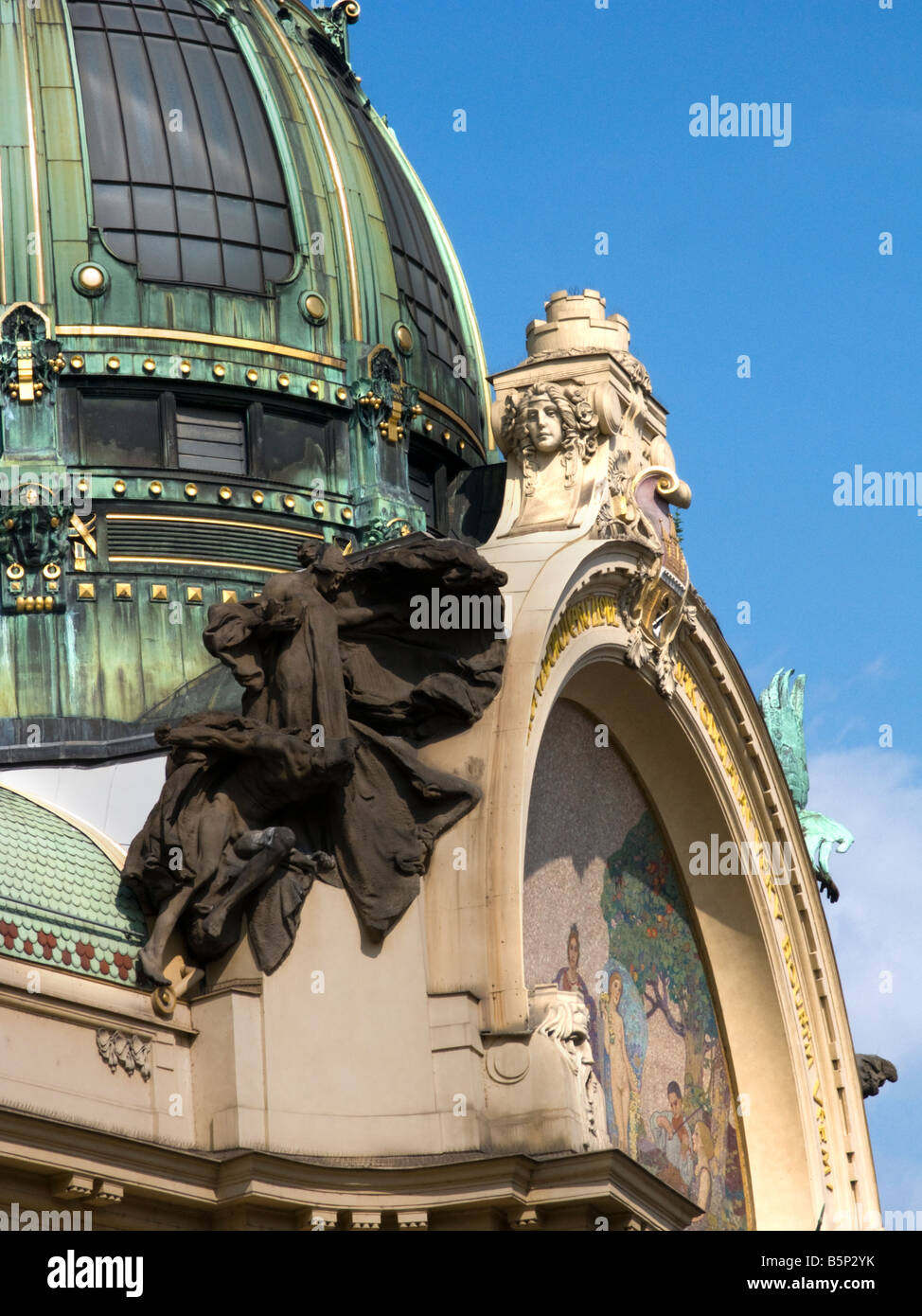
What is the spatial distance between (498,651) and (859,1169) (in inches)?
309

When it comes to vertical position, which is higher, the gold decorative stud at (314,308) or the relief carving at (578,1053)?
the gold decorative stud at (314,308)

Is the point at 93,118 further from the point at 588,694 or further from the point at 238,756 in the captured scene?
the point at 238,756

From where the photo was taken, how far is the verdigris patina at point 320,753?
16969mm

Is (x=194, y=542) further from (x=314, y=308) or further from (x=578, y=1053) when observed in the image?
(x=578, y=1053)

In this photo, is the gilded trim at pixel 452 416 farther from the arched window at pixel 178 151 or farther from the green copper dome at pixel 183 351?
the arched window at pixel 178 151

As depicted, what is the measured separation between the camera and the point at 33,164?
2356 cm

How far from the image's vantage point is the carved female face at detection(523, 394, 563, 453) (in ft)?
65.8

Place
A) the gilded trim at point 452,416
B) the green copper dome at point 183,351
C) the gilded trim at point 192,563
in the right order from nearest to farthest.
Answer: the green copper dome at point 183,351 < the gilded trim at point 192,563 < the gilded trim at point 452,416

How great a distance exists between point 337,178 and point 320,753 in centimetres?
926

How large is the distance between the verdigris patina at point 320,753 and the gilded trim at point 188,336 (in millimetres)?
5264
